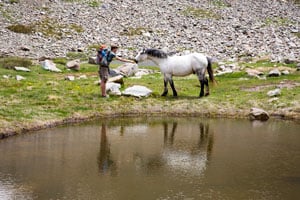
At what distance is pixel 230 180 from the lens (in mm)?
12148

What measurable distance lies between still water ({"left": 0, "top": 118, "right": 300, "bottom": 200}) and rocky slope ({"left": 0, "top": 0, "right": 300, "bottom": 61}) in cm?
2528

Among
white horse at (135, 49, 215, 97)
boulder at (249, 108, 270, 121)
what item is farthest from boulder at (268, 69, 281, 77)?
boulder at (249, 108, 270, 121)

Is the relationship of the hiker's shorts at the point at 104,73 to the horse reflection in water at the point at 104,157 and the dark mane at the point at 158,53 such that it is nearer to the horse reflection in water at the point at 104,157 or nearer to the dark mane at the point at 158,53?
the dark mane at the point at 158,53

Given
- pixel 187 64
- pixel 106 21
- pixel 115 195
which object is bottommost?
pixel 115 195

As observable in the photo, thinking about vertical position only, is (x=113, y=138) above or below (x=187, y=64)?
below

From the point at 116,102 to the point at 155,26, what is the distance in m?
34.9

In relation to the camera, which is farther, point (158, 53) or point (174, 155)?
point (158, 53)

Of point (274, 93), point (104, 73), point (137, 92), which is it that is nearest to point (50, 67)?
point (104, 73)

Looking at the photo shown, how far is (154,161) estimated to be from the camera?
1366 cm

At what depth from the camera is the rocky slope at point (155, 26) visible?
45.3m

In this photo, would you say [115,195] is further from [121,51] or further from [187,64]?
[121,51]

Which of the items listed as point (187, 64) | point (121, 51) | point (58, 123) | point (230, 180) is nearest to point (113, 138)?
point (58, 123)

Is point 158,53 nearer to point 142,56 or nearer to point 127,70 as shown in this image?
point 142,56

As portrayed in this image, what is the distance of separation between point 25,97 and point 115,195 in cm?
1092
